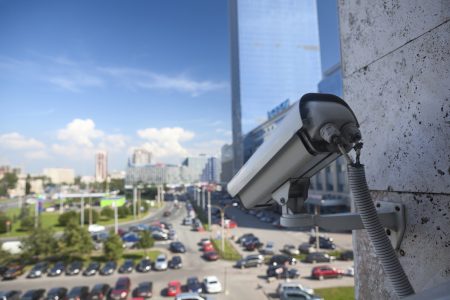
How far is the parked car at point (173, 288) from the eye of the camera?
32.1ft

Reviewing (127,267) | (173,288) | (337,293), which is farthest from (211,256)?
(337,293)

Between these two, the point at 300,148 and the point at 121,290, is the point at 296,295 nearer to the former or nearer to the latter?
the point at 121,290

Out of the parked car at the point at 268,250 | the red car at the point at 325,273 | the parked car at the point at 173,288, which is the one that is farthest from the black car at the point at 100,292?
the parked car at the point at 268,250

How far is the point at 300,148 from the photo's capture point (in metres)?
1.11

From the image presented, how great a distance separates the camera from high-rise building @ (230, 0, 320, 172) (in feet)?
166

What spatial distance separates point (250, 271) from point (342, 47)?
1197cm

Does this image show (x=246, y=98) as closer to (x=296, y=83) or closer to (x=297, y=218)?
(x=296, y=83)

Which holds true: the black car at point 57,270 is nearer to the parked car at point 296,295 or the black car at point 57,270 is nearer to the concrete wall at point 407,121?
the parked car at point 296,295

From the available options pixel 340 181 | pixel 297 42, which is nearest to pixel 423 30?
pixel 340 181

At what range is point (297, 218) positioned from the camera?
1.20 m

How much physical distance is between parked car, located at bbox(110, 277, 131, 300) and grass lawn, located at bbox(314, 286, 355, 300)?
21.3 ft

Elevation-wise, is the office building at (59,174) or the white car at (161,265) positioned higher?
the office building at (59,174)

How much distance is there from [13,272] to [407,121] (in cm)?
1537

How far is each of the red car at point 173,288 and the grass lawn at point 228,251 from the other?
4042 millimetres
